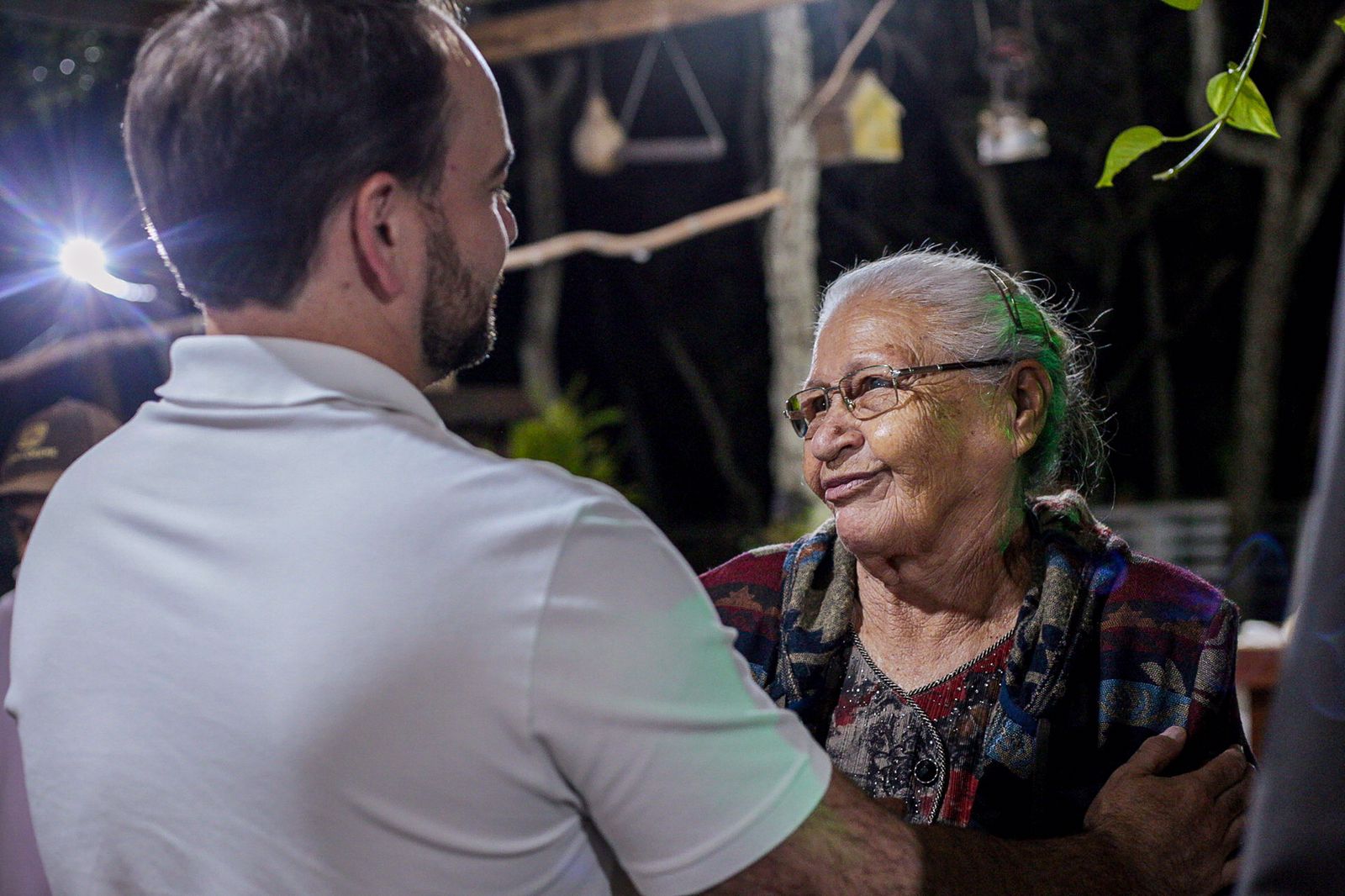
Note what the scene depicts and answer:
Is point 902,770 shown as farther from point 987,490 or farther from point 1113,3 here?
point 1113,3

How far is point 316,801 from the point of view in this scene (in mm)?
1035

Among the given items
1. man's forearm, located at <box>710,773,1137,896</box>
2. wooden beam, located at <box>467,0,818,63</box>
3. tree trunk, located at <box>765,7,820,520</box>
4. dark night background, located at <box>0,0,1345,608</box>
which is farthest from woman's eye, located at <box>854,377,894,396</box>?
dark night background, located at <box>0,0,1345,608</box>

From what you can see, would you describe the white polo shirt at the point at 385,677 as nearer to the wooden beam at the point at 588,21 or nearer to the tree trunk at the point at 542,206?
the wooden beam at the point at 588,21

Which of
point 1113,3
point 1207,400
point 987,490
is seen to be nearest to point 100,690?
point 987,490

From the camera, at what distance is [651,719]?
1013 millimetres

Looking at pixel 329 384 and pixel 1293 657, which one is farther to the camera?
pixel 329 384

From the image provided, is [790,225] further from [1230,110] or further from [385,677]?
[385,677]

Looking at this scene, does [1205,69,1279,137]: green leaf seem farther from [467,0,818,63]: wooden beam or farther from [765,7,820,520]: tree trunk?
[765,7,820,520]: tree trunk

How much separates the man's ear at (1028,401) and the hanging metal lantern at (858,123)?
470 centimetres

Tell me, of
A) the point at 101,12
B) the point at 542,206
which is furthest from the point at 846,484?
the point at 542,206

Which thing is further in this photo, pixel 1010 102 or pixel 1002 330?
pixel 1010 102

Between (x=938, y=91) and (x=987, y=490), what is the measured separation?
1372cm

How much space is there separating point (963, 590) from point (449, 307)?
1.25m

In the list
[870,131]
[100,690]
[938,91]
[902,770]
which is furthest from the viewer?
[938,91]
